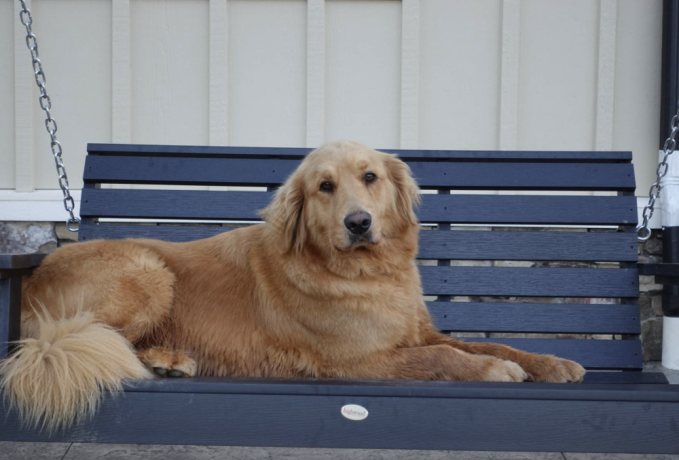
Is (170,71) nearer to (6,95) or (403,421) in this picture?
(6,95)

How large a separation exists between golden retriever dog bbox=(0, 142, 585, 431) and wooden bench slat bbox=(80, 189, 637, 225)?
48cm

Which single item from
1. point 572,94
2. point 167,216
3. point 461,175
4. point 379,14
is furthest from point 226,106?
point 572,94

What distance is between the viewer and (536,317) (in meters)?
3.24

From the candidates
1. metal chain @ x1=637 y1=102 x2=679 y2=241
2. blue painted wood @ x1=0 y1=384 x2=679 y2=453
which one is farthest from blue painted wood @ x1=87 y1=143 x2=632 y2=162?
blue painted wood @ x1=0 y1=384 x2=679 y2=453

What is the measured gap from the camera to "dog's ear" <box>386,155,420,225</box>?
111 inches

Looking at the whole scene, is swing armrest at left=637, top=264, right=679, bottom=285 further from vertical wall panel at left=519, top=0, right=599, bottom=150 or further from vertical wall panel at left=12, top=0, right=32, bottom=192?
vertical wall panel at left=12, top=0, right=32, bottom=192

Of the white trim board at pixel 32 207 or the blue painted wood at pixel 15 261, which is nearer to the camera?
the blue painted wood at pixel 15 261

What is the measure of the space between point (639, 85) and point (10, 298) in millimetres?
4214

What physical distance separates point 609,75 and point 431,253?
7.56 feet

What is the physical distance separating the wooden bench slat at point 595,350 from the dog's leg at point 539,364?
15.3 inches

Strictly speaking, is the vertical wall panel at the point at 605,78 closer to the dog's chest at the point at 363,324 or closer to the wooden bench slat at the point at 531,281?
the wooden bench slat at the point at 531,281

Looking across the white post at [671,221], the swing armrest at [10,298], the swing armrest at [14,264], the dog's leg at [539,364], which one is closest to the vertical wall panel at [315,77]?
the white post at [671,221]

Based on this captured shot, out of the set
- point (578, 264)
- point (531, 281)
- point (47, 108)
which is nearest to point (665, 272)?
point (531, 281)

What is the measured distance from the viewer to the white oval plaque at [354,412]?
1.98 meters
